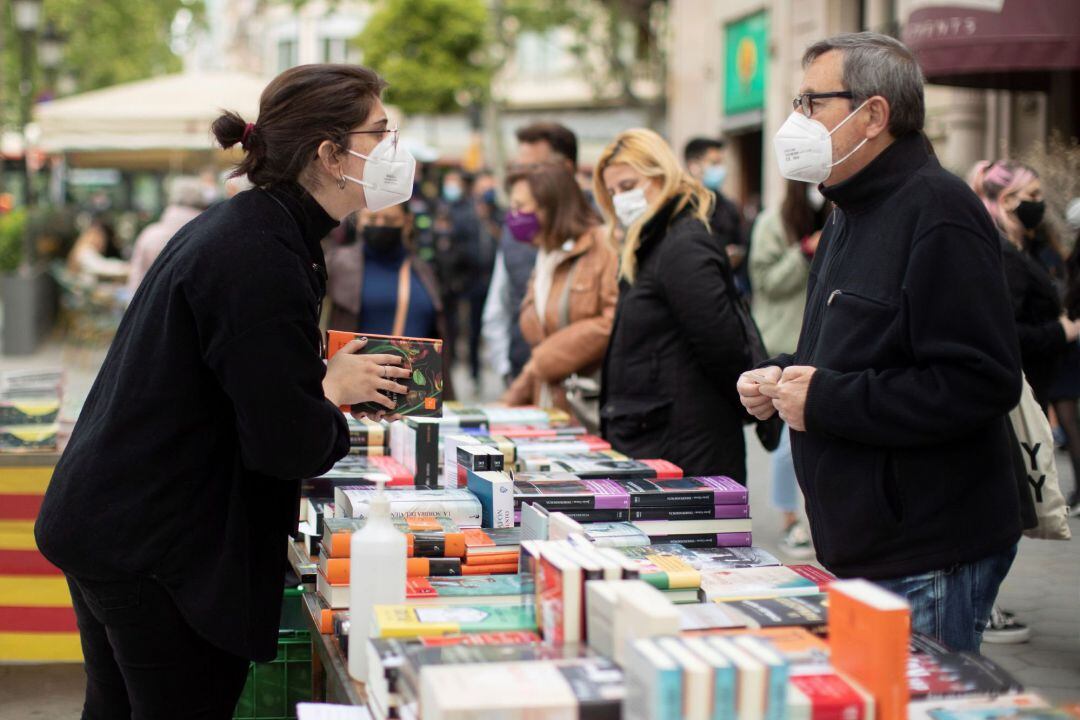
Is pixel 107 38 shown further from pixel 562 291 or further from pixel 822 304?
pixel 822 304

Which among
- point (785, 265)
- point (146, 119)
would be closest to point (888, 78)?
point (785, 265)

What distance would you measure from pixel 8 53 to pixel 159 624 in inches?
1377

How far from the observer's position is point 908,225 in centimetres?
285

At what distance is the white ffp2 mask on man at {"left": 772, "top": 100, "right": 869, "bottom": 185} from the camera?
9.87ft

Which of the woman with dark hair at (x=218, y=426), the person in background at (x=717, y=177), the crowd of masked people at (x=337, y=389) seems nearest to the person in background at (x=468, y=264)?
the person in background at (x=717, y=177)

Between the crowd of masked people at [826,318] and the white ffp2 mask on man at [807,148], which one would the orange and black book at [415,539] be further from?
the white ffp2 mask on man at [807,148]

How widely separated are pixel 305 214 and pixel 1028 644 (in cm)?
397

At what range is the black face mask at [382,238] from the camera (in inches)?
257

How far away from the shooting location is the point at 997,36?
36.4ft

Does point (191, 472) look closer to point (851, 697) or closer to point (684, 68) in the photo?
point (851, 697)

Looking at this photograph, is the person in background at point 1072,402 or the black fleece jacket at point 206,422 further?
the person in background at point 1072,402

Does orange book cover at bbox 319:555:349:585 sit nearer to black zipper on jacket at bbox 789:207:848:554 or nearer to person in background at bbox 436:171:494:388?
black zipper on jacket at bbox 789:207:848:554

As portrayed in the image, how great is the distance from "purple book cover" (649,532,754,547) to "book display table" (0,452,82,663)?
7.91ft

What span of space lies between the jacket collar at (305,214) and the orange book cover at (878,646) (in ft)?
4.35
